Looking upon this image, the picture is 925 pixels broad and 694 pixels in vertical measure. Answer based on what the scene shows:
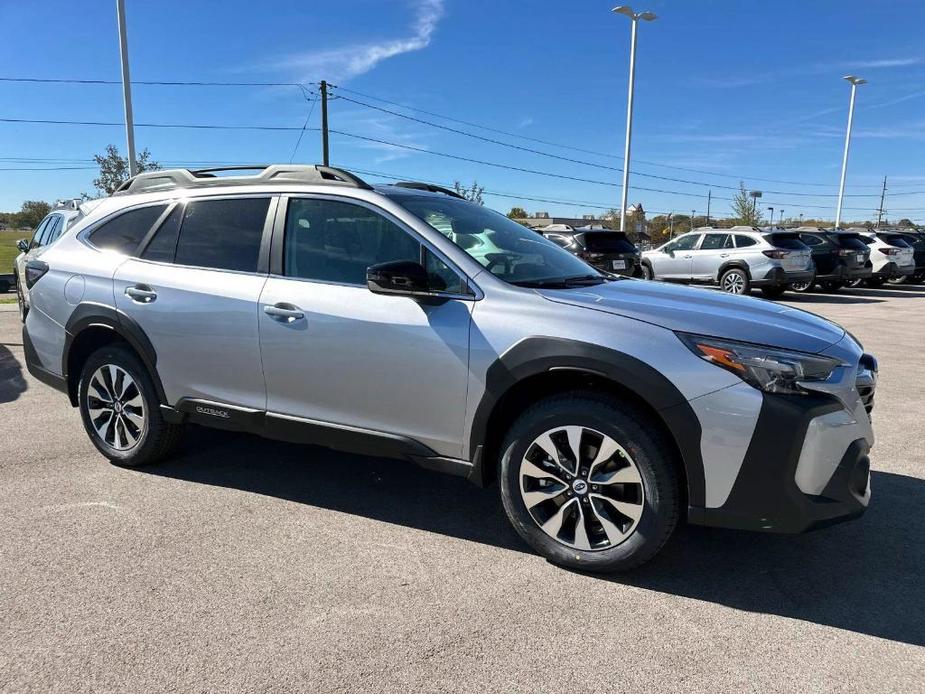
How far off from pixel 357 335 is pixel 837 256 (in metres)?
18.6

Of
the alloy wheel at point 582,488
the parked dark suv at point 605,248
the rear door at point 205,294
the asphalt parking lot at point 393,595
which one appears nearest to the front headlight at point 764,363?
the alloy wheel at point 582,488

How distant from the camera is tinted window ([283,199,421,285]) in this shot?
3553mm

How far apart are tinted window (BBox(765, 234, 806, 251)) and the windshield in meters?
14.0

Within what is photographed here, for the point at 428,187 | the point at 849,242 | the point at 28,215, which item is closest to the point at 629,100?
the point at 849,242

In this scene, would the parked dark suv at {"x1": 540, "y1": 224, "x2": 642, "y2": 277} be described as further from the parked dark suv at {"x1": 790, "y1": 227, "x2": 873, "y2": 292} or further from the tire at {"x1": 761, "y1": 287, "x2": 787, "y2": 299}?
the parked dark suv at {"x1": 790, "y1": 227, "x2": 873, "y2": 292}

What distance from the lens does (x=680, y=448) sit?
2.83m

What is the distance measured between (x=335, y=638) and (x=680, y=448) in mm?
1556

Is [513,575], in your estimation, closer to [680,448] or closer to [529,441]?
[529,441]

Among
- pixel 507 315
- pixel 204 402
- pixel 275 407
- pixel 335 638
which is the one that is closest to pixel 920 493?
pixel 507 315

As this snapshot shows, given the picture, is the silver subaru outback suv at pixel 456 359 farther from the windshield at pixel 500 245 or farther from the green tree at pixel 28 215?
the green tree at pixel 28 215

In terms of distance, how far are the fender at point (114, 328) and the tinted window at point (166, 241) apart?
399mm

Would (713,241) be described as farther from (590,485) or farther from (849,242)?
(590,485)

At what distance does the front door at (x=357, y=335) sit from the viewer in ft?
10.7

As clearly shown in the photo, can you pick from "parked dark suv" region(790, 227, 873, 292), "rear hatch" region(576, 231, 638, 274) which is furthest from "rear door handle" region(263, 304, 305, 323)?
"parked dark suv" region(790, 227, 873, 292)
